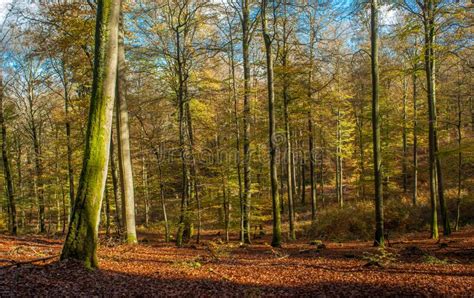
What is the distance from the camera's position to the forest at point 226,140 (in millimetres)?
6371

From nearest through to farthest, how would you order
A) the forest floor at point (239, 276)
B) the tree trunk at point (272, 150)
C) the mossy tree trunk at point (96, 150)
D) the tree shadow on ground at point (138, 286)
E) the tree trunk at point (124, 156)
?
1. the tree shadow on ground at point (138, 286)
2. the forest floor at point (239, 276)
3. the mossy tree trunk at point (96, 150)
4. the tree trunk at point (124, 156)
5. the tree trunk at point (272, 150)

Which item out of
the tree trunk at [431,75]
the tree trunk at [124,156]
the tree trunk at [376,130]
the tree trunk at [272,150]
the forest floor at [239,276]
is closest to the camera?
the forest floor at [239,276]

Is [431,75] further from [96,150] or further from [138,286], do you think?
[138,286]

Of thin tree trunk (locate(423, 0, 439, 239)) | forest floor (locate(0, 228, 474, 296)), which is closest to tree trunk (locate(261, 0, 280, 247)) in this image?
forest floor (locate(0, 228, 474, 296))

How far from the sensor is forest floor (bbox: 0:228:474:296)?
5.56 meters

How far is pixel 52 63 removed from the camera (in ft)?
56.6

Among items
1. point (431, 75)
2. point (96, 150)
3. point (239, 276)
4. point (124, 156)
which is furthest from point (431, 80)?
point (96, 150)

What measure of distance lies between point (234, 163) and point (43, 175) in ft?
41.3

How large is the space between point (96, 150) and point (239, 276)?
4.08m

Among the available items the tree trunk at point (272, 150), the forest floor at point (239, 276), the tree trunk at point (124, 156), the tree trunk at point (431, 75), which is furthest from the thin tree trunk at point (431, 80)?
the tree trunk at point (124, 156)

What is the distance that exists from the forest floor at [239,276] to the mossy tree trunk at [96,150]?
0.40m

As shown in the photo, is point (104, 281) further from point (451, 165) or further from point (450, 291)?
point (451, 165)

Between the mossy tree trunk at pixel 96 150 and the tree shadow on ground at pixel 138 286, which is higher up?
the mossy tree trunk at pixel 96 150

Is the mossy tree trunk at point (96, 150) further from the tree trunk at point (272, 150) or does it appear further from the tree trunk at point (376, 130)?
the tree trunk at point (376, 130)
